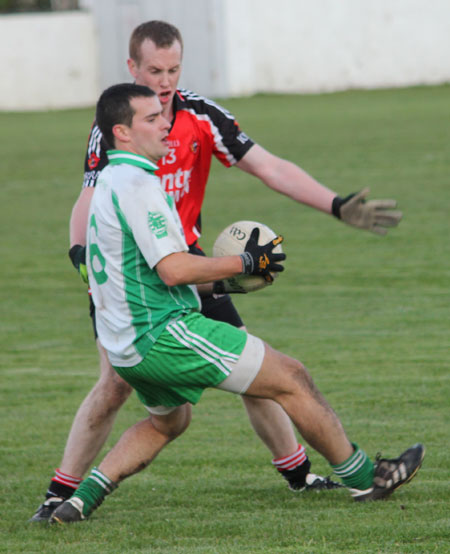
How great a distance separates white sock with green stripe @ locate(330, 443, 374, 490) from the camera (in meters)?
4.79

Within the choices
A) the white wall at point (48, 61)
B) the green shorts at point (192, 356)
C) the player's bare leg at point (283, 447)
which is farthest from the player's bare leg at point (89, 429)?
the white wall at point (48, 61)

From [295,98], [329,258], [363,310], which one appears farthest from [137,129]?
[295,98]

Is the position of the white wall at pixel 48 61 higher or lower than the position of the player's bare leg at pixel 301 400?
lower

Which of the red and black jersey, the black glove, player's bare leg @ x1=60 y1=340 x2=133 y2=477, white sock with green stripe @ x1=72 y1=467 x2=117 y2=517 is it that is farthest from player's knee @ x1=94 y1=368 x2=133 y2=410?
the red and black jersey

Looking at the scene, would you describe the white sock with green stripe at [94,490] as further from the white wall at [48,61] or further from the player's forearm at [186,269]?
the white wall at [48,61]

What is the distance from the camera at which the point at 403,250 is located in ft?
39.0

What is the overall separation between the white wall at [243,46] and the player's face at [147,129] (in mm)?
31074

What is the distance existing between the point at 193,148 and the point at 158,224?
3.43 feet

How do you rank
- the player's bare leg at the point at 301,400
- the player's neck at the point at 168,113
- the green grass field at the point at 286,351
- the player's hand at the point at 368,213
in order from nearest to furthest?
the player's bare leg at the point at 301,400, the green grass field at the point at 286,351, the player's hand at the point at 368,213, the player's neck at the point at 168,113

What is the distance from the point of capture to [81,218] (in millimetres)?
5020

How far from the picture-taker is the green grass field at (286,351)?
15.1 feet

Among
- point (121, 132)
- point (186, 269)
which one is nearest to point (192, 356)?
point (186, 269)

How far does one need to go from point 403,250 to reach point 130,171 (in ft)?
25.7

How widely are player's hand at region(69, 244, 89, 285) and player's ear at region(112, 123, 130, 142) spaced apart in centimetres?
60
